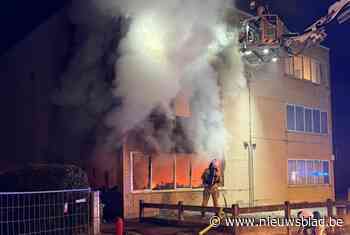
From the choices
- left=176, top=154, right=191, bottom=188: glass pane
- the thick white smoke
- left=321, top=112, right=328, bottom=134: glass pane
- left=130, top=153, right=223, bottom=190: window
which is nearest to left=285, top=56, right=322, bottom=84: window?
left=321, top=112, right=328, bottom=134: glass pane

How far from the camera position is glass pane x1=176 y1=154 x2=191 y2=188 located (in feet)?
53.9

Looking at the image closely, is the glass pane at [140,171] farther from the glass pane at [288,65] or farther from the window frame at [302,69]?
the glass pane at [288,65]

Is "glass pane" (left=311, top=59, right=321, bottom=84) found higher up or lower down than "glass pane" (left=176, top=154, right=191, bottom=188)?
higher up

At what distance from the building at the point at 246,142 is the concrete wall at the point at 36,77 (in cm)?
3

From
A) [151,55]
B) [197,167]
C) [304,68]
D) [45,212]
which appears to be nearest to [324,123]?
[304,68]

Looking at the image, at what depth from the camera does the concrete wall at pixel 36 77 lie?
16062 millimetres

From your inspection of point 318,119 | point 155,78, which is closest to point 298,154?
point 318,119

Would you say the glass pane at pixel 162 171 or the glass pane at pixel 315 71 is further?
the glass pane at pixel 315 71

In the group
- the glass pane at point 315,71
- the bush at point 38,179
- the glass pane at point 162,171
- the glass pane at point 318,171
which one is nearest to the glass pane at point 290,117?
the glass pane at point 315,71

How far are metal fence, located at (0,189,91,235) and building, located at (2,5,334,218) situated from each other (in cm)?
516

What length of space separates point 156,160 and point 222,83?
4303 mm

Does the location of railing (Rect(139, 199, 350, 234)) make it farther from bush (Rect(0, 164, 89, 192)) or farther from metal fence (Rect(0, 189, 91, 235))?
bush (Rect(0, 164, 89, 192))

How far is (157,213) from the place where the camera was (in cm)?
1516

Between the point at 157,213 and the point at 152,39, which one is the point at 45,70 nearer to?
the point at 152,39
